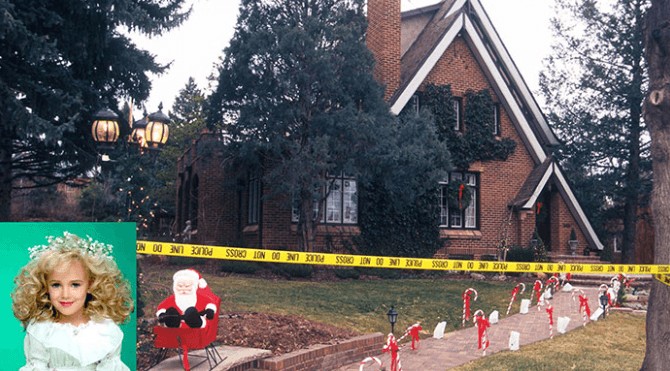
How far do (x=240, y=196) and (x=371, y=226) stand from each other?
446cm

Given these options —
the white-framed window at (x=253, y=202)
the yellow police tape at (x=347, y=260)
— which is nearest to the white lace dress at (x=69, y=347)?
the yellow police tape at (x=347, y=260)

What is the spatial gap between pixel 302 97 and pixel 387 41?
194 inches

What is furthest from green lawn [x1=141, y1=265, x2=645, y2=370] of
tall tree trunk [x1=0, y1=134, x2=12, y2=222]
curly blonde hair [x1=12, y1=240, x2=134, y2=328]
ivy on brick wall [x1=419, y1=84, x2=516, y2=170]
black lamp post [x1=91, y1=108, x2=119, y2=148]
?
curly blonde hair [x1=12, y1=240, x2=134, y2=328]

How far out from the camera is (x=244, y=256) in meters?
6.79

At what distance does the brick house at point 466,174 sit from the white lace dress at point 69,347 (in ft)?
53.1

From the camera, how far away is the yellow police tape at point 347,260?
20.1 feet

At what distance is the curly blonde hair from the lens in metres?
3.50

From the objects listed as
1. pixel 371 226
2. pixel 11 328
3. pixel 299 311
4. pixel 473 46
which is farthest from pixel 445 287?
pixel 11 328

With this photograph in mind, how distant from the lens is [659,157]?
8.10 m

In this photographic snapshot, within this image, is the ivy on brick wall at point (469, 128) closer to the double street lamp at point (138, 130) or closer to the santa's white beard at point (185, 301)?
the double street lamp at point (138, 130)

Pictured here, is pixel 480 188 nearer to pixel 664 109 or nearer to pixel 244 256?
pixel 664 109

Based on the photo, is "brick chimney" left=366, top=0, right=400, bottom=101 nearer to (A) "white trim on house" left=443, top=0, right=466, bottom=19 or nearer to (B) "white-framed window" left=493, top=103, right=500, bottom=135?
(A) "white trim on house" left=443, top=0, right=466, bottom=19

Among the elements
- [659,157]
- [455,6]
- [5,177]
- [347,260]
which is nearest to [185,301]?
[347,260]

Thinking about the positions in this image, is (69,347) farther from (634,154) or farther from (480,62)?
(634,154)
